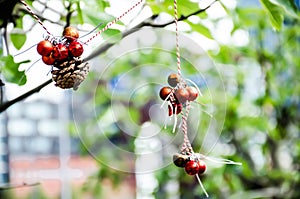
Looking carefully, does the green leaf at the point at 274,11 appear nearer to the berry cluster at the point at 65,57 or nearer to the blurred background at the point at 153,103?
the blurred background at the point at 153,103

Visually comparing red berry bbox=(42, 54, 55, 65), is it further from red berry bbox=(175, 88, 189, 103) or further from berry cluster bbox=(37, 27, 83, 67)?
red berry bbox=(175, 88, 189, 103)

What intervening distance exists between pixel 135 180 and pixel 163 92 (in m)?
1.69

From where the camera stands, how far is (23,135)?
9.20 ft

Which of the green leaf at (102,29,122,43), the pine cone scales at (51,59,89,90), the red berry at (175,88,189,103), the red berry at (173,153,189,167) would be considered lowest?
the red berry at (173,153,189,167)

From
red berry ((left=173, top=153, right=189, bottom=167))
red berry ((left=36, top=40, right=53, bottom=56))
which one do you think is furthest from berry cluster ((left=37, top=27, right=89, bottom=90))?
red berry ((left=173, top=153, right=189, bottom=167))

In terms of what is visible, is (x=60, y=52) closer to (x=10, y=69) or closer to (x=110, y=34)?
(x=110, y=34)

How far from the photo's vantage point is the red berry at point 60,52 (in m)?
0.40

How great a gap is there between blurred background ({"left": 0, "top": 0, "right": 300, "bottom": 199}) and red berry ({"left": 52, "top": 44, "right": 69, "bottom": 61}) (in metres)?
0.04

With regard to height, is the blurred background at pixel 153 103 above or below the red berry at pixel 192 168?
above

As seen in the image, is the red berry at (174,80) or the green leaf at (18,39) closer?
the red berry at (174,80)

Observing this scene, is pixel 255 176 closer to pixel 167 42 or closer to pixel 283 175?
pixel 283 175

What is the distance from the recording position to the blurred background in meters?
0.55

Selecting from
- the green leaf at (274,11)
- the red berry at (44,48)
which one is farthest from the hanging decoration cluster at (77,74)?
the green leaf at (274,11)

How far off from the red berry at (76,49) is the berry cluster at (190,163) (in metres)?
0.12
